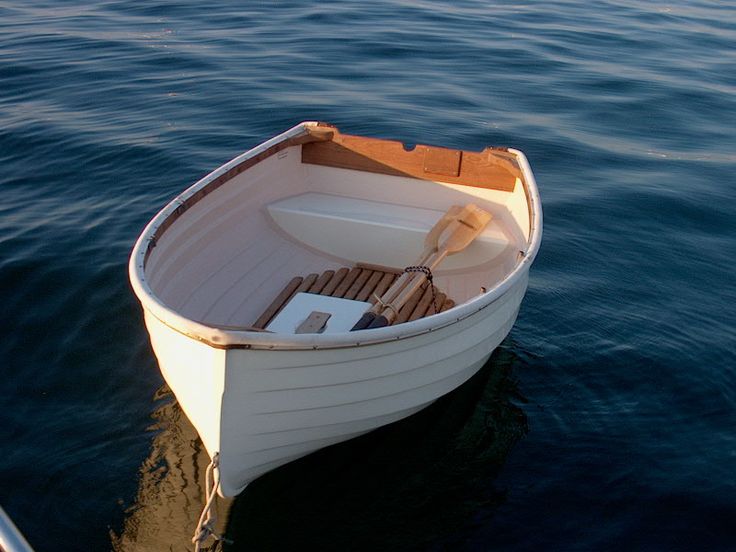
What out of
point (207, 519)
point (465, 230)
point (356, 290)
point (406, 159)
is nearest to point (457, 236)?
point (465, 230)

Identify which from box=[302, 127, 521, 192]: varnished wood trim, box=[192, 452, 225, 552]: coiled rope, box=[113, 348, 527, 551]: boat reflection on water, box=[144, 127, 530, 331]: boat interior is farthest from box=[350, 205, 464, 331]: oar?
box=[192, 452, 225, 552]: coiled rope

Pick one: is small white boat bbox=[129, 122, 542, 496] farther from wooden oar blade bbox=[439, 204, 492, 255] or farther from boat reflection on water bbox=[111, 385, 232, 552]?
boat reflection on water bbox=[111, 385, 232, 552]

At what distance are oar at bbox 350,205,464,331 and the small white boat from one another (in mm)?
24

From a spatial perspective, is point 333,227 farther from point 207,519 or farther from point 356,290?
point 207,519

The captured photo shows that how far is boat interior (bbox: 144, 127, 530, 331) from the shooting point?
6090mm

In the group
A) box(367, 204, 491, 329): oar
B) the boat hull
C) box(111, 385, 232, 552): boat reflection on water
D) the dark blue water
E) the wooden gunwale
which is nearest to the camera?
the boat hull

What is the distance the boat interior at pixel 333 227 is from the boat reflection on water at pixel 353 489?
34.1 inches

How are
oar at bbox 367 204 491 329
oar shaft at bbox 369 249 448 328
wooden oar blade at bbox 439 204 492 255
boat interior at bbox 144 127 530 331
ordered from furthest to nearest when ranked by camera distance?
wooden oar blade at bbox 439 204 492 255 → boat interior at bbox 144 127 530 331 → oar at bbox 367 204 491 329 → oar shaft at bbox 369 249 448 328

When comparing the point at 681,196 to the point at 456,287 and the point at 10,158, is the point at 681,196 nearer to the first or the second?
the point at 456,287

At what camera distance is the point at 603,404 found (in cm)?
622

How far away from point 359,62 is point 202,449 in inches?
395

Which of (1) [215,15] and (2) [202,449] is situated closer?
(2) [202,449]

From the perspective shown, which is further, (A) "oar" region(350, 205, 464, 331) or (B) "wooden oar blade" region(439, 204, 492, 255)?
(B) "wooden oar blade" region(439, 204, 492, 255)

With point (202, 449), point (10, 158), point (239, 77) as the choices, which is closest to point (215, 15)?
point (239, 77)
